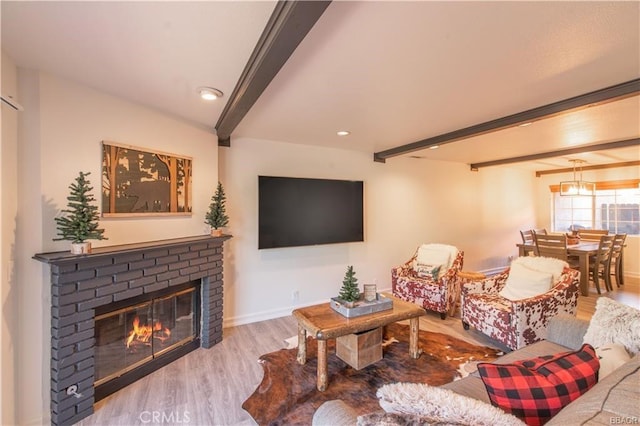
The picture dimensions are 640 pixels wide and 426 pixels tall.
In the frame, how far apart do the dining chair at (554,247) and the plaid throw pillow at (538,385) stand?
4374 millimetres

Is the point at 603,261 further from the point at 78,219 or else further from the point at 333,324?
the point at 78,219

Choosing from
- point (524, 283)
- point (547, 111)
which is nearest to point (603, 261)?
point (524, 283)

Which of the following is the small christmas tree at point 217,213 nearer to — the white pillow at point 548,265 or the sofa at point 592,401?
the sofa at point 592,401

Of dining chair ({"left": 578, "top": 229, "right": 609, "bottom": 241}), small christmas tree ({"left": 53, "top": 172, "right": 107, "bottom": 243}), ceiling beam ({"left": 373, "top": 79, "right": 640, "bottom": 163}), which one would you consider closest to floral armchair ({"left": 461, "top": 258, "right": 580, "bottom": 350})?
ceiling beam ({"left": 373, "top": 79, "right": 640, "bottom": 163})

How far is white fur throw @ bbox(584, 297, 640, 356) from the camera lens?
1.42 m

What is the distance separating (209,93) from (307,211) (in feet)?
6.51

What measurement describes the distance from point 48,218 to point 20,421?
1.28m

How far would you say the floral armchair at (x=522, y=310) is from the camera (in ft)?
8.41

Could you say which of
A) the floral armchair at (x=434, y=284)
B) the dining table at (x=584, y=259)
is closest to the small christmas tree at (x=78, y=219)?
the floral armchair at (x=434, y=284)

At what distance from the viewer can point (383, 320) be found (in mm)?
2410

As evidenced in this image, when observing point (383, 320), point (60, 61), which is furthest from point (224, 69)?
point (383, 320)

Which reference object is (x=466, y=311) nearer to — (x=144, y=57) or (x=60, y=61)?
(x=144, y=57)

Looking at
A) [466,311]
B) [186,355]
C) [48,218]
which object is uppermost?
[48,218]

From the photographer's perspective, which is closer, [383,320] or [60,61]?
[60,61]
